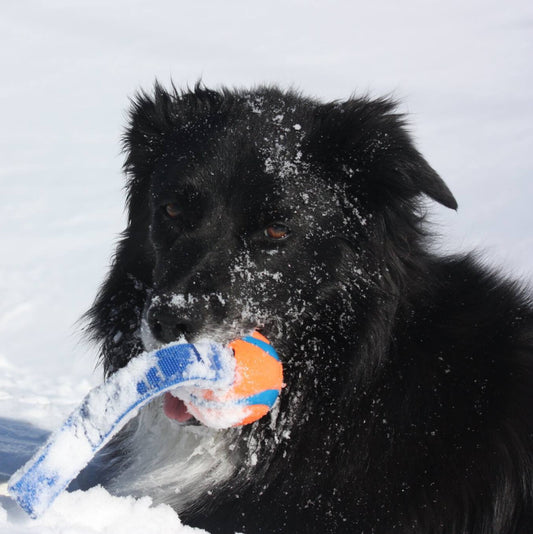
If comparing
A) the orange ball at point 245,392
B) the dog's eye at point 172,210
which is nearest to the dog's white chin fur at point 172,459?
the orange ball at point 245,392

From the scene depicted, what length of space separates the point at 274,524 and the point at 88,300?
4.86 meters

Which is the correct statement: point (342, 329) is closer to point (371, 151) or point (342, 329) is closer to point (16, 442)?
point (371, 151)

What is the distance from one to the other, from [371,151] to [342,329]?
0.76 m

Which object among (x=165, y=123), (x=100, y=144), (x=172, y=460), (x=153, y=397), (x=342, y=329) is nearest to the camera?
(x=153, y=397)

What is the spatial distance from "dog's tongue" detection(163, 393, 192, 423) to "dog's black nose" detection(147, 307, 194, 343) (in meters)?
0.39

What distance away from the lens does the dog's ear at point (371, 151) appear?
3.11 metres

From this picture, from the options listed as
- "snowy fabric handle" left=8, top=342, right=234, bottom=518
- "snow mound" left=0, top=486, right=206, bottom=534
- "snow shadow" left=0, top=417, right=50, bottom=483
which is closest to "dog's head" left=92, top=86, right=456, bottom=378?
"snowy fabric handle" left=8, top=342, right=234, bottom=518

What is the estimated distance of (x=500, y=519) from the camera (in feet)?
9.66

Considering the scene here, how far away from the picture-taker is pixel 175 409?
305 cm

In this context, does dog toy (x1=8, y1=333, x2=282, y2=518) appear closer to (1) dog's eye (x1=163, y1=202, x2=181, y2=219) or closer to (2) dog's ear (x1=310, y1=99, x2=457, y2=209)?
(1) dog's eye (x1=163, y1=202, x2=181, y2=219)

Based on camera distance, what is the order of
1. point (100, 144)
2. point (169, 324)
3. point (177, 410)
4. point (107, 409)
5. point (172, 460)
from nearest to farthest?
point (107, 409) → point (169, 324) → point (177, 410) → point (172, 460) → point (100, 144)

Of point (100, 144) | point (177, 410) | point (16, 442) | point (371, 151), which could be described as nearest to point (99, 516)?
point (177, 410)

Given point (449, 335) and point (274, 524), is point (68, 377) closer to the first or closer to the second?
point (274, 524)

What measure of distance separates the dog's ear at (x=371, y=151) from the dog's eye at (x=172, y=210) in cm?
63
